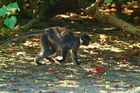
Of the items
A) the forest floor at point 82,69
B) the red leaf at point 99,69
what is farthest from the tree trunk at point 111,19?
the red leaf at point 99,69

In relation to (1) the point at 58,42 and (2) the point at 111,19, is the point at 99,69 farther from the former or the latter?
(2) the point at 111,19

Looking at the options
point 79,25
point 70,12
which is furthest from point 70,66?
point 70,12

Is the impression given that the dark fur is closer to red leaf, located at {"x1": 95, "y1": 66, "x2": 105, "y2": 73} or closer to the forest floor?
the forest floor

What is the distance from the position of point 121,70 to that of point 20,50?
2614 mm

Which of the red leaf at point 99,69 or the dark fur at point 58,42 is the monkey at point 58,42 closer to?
the dark fur at point 58,42

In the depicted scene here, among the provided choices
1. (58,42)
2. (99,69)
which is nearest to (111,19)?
(58,42)

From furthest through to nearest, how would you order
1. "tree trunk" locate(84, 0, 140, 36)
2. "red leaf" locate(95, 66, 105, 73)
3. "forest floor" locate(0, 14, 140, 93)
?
"tree trunk" locate(84, 0, 140, 36), "red leaf" locate(95, 66, 105, 73), "forest floor" locate(0, 14, 140, 93)

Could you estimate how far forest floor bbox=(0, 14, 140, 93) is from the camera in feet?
21.1

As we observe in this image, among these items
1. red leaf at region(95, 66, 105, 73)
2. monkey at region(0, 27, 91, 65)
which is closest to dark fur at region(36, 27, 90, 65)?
monkey at region(0, 27, 91, 65)

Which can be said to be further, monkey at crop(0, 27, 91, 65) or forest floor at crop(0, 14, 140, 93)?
monkey at crop(0, 27, 91, 65)

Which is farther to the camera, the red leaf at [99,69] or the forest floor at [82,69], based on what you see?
the red leaf at [99,69]

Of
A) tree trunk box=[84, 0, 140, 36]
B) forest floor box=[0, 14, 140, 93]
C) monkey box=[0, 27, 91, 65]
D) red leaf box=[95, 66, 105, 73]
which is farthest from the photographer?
tree trunk box=[84, 0, 140, 36]

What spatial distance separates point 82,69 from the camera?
7680 millimetres

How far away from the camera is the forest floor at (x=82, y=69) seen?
644 cm
